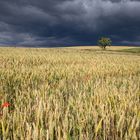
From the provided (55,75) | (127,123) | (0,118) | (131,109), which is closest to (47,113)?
(0,118)

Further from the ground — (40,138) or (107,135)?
(40,138)

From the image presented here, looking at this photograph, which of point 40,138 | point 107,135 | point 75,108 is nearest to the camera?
point 40,138

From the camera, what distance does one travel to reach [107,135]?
2.58 metres

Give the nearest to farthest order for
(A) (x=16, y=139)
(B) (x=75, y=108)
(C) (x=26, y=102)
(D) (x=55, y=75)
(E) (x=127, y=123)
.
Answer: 1. (A) (x=16, y=139)
2. (E) (x=127, y=123)
3. (B) (x=75, y=108)
4. (C) (x=26, y=102)
5. (D) (x=55, y=75)

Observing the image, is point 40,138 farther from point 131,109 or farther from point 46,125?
point 131,109

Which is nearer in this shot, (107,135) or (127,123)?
(107,135)

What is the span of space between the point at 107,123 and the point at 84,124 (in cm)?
25

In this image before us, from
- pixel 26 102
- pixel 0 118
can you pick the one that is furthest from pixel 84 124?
pixel 26 102

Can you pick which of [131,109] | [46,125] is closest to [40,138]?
[46,125]

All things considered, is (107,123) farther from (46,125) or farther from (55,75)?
(55,75)

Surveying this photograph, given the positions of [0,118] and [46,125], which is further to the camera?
[0,118]

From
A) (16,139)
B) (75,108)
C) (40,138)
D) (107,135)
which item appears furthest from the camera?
(75,108)

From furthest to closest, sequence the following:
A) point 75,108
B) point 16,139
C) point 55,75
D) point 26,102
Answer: point 55,75 → point 26,102 → point 75,108 → point 16,139

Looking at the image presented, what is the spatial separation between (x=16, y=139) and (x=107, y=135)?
3.01ft
